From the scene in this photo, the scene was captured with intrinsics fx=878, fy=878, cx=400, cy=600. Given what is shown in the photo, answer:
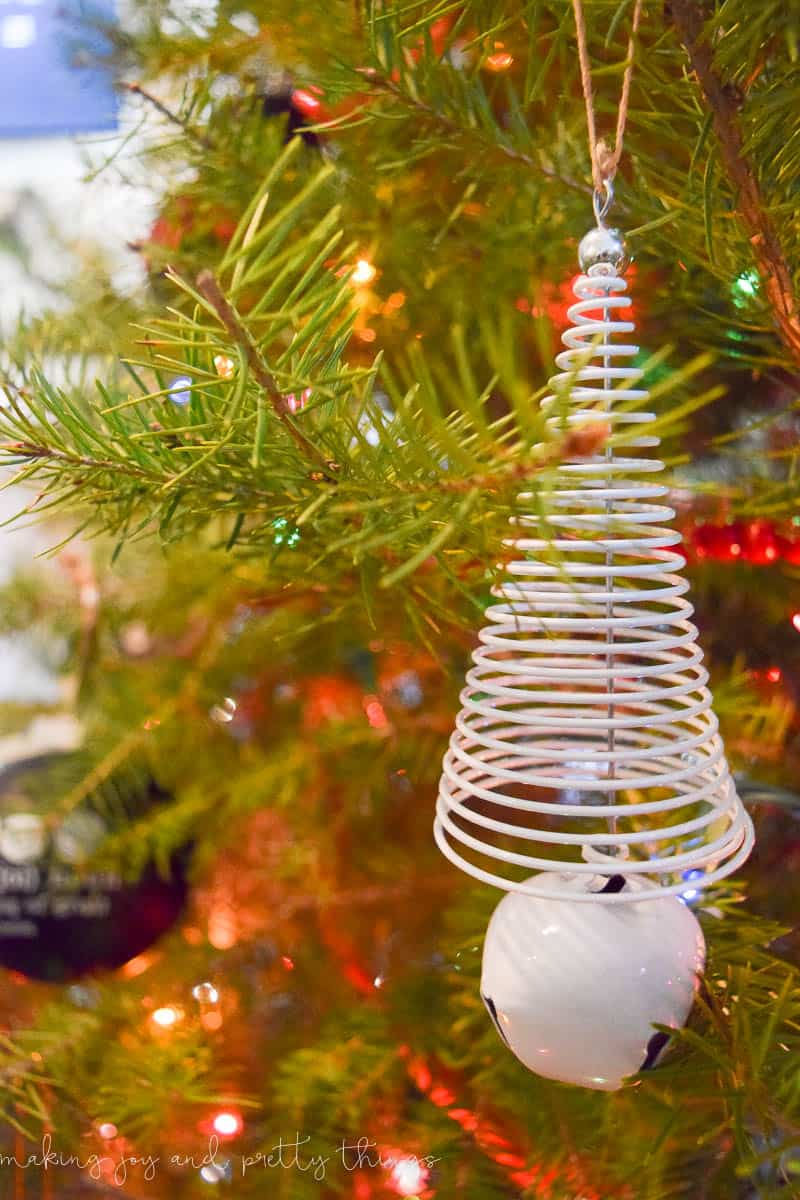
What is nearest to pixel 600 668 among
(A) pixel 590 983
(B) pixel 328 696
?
(A) pixel 590 983

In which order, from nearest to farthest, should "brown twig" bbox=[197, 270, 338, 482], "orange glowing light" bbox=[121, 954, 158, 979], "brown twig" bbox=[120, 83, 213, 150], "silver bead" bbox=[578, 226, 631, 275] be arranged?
"brown twig" bbox=[197, 270, 338, 482] < "silver bead" bbox=[578, 226, 631, 275] < "brown twig" bbox=[120, 83, 213, 150] < "orange glowing light" bbox=[121, 954, 158, 979]

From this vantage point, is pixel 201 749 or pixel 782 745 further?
pixel 201 749

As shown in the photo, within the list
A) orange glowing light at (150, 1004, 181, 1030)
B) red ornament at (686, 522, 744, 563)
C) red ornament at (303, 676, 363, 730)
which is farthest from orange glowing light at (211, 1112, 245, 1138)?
red ornament at (686, 522, 744, 563)

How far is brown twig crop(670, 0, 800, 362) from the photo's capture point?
0.78 feet

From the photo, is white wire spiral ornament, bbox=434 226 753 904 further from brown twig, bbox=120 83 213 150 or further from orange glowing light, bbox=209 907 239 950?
orange glowing light, bbox=209 907 239 950

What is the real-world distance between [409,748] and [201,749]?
0.20 m

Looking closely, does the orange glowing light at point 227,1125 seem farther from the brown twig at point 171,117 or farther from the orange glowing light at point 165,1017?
the brown twig at point 171,117

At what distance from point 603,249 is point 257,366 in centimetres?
14

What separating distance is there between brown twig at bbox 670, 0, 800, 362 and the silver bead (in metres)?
0.04

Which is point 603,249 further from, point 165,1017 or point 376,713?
point 165,1017

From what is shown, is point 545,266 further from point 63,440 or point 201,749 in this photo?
point 201,749

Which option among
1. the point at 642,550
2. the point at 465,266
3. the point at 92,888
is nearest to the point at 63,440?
the point at 642,550

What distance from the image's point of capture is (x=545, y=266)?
1.59 ft

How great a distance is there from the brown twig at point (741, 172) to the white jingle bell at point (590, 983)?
0.21m
